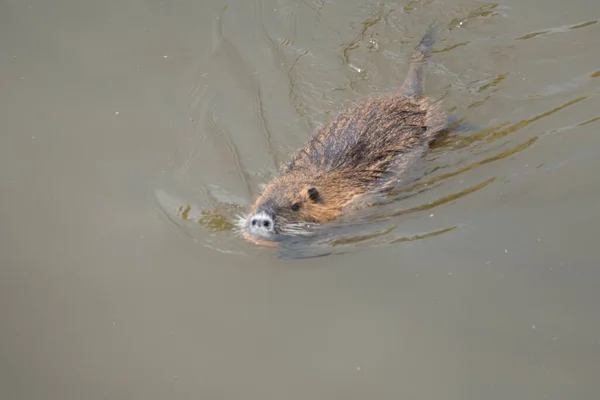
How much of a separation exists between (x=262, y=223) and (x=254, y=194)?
0.65m

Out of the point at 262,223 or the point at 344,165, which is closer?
the point at 262,223

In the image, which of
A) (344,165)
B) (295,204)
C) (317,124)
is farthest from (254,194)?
(317,124)

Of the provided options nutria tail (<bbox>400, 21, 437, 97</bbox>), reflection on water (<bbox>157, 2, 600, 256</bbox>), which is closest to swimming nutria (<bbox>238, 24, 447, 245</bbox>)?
reflection on water (<bbox>157, 2, 600, 256</bbox>)

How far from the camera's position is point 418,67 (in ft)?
17.1

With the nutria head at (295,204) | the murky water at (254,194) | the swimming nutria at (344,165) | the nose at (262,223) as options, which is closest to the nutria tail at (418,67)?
the murky water at (254,194)

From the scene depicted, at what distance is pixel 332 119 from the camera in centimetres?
497

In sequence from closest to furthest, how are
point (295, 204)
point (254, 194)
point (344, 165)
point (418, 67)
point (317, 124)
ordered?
1. point (295, 204)
2. point (344, 165)
3. point (254, 194)
4. point (317, 124)
5. point (418, 67)

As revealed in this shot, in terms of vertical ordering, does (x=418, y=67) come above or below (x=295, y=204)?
above

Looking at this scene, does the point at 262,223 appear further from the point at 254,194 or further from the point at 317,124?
the point at 317,124

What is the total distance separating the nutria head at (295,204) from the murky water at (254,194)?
0.13 m

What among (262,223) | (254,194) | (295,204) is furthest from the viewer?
(254,194)

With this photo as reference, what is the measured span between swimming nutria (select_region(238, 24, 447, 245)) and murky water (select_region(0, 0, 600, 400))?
0.50 feet

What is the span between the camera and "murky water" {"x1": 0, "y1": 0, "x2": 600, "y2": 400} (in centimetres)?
340

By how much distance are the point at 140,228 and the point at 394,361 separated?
173 cm
